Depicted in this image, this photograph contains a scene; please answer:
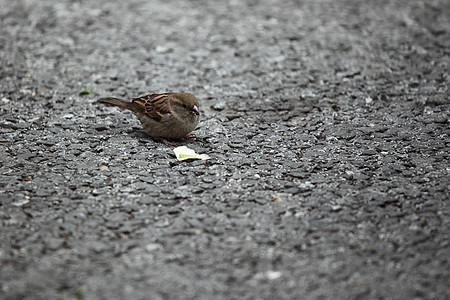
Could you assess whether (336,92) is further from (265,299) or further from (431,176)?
(265,299)

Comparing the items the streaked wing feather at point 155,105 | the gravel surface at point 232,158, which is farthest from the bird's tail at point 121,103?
the gravel surface at point 232,158

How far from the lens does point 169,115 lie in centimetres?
559

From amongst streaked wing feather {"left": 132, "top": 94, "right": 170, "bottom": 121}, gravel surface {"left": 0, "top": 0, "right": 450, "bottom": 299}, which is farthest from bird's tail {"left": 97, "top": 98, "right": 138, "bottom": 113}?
gravel surface {"left": 0, "top": 0, "right": 450, "bottom": 299}

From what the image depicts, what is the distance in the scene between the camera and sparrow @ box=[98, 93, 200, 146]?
5598 mm

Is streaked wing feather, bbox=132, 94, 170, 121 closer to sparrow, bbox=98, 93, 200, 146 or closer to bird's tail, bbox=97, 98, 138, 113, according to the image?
sparrow, bbox=98, 93, 200, 146

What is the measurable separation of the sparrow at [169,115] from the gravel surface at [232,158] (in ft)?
0.60

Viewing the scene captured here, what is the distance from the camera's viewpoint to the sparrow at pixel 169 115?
18.4ft

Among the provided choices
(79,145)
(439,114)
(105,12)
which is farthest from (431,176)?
(105,12)

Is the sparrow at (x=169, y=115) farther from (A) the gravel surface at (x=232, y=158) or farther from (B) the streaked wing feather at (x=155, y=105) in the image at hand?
(A) the gravel surface at (x=232, y=158)

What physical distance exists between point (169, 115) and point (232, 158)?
867mm

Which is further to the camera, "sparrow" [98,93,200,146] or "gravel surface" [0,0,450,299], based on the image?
"sparrow" [98,93,200,146]

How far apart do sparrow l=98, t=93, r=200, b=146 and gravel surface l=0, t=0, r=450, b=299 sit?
0.18 meters

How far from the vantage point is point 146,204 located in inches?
178

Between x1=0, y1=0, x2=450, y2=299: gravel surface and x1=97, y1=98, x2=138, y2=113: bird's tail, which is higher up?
x1=97, y1=98, x2=138, y2=113: bird's tail
